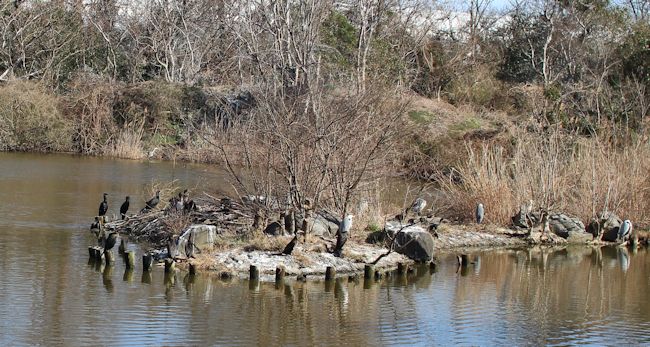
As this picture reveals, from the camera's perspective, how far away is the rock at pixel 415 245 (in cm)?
1652

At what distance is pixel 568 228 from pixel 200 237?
8995 millimetres

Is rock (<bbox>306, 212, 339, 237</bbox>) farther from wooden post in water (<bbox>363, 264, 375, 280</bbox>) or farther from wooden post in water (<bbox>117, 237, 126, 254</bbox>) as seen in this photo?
wooden post in water (<bbox>117, 237, 126, 254</bbox>)

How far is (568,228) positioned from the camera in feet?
67.9

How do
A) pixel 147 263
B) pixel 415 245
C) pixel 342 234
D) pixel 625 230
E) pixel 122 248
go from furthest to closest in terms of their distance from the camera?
1. pixel 625 230
2. pixel 415 245
3. pixel 122 248
4. pixel 342 234
5. pixel 147 263

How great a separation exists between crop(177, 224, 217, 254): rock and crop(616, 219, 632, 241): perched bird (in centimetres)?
934

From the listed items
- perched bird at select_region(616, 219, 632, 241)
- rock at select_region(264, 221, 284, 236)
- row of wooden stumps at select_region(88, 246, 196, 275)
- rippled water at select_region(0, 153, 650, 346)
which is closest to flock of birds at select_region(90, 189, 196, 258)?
row of wooden stumps at select_region(88, 246, 196, 275)

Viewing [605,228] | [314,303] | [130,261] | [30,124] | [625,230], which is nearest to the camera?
[314,303]

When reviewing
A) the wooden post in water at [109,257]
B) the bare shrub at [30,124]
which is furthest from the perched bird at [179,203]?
the bare shrub at [30,124]

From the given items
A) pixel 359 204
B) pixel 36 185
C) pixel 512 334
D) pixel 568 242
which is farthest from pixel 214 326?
pixel 36 185

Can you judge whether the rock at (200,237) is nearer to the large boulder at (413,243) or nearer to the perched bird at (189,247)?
the perched bird at (189,247)

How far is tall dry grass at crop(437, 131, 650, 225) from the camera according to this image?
2061 centimetres

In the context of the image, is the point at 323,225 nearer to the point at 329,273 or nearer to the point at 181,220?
the point at 329,273

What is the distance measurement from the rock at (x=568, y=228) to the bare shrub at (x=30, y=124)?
21300 mm

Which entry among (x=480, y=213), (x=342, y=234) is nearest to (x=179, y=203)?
(x=342, y=234)
